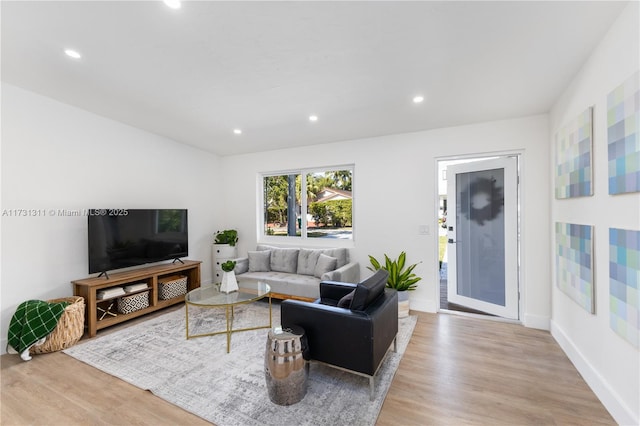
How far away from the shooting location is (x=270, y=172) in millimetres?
4957

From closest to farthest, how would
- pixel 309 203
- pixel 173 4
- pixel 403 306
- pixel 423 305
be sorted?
1. pixel 173 4
2. pixel 403 306
3. pixel 423 305
4. pixel 309 203

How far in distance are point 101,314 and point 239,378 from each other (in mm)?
2250

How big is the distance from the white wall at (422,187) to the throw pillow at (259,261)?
4.74 feet

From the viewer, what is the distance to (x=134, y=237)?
3.47 metres

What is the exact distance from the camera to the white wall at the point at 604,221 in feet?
5.09

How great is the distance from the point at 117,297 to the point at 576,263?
4.88 m

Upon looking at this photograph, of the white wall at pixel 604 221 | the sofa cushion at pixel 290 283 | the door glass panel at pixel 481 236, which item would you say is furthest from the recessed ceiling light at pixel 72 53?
the door glass panel at pixel 481 236

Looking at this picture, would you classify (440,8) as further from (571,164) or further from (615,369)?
(615,369)

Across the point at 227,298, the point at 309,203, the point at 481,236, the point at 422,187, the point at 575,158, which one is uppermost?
the point at 575,158

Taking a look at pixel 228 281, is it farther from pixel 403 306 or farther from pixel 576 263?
pixel 576 263

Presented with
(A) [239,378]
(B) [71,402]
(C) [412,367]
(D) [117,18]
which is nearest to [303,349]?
(A) [239,378]

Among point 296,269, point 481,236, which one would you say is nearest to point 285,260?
point 296,269

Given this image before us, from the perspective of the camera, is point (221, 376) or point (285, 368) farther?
point (221, 376)

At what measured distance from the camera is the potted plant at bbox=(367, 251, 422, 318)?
348 cm
